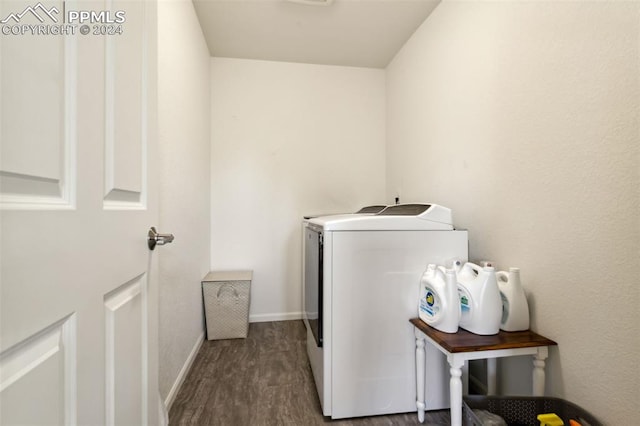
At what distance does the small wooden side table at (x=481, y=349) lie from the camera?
1.09 meters

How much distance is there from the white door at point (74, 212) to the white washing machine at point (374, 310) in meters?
0.81

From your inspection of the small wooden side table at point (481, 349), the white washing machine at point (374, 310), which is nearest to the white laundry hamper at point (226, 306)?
the white washing machine at point (374, 310)

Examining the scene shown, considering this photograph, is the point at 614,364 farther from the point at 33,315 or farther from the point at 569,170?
the point at 33,315

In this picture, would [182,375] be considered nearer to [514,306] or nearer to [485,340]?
[485,340]

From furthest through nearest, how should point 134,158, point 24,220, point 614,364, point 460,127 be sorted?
point 460,127, point 614,364, point 134,158, point 24,220

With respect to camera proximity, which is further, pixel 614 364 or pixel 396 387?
pixel 396 387

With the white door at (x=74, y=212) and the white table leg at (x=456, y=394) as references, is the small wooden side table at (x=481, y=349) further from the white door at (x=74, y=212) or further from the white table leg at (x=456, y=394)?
the white door at (x=74, y=212)

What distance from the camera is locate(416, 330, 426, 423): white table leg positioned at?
1351mm

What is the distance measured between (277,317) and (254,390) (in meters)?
1.08

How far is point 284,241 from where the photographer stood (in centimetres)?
273

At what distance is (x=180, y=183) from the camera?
1.72 m

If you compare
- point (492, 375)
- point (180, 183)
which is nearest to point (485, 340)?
point (492, 375)

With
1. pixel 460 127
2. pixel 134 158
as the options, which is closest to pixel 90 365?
pixel 134 158

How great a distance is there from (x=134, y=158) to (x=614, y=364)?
5.49 feet
